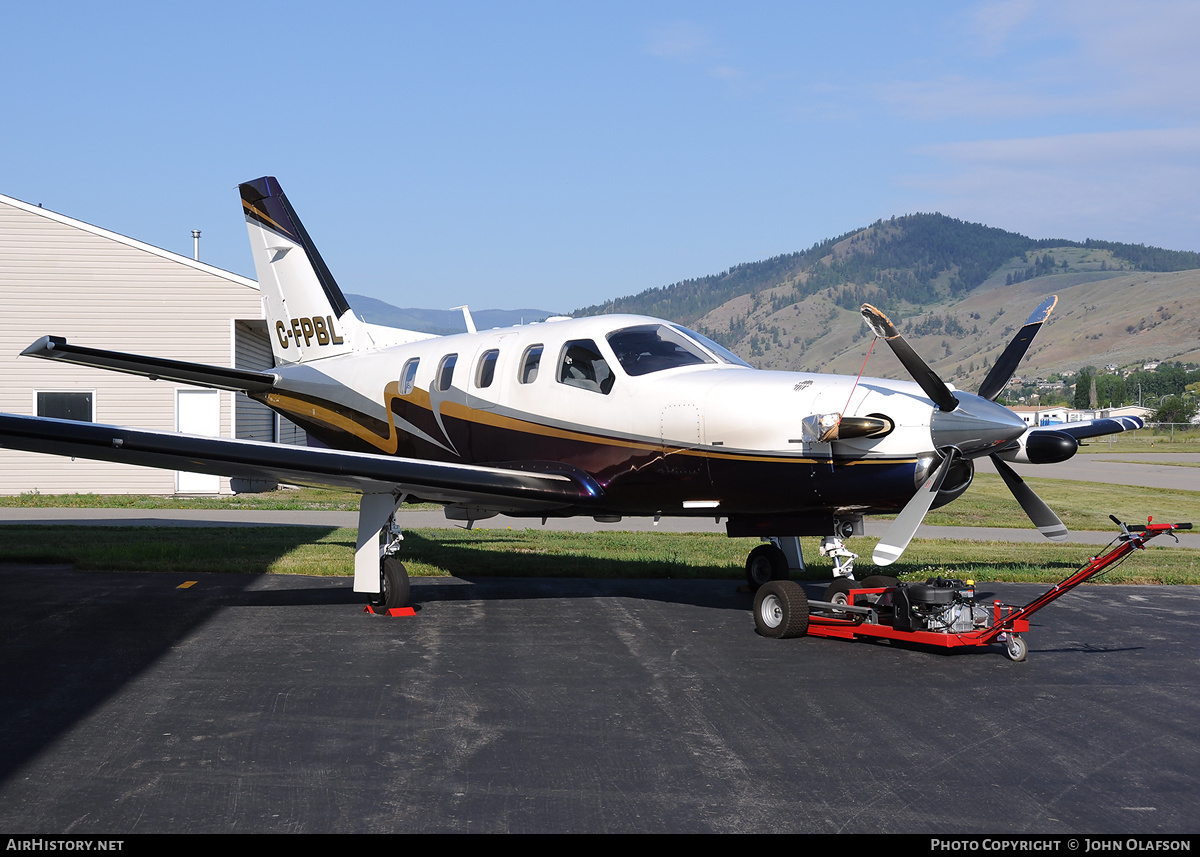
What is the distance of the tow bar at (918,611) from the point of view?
9430mm

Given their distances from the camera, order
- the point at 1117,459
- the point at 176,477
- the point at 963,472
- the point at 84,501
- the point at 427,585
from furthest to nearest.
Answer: the point at 1117,459, the point at 176,477, the point at 84,501, the point at 427,585, the point at 963,472

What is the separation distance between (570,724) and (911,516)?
12.6 feet

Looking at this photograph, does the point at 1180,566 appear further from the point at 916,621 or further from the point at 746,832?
the point at 746,832

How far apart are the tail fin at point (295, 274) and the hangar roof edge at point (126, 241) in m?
10.7

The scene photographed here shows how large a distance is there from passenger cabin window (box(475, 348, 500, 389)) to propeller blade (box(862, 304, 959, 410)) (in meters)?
5.31

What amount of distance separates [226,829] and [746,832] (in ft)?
9.08

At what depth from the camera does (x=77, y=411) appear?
2756 cm

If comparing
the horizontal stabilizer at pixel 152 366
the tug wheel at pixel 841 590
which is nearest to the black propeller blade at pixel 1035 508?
the tug wheel at pixel 841 590

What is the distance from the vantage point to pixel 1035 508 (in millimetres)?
10273

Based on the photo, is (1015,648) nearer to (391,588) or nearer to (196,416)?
(391,588)

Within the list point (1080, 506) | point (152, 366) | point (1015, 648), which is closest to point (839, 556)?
point (1015, 648)

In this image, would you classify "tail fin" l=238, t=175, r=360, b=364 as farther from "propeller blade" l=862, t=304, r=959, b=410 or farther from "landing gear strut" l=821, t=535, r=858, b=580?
"propeller blade" l=862, t=304, r=959, b=410

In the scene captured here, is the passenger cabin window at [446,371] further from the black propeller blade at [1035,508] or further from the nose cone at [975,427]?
the black propeller blade at [1035,508]

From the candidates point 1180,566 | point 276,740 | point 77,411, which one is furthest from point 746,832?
point 77,411
